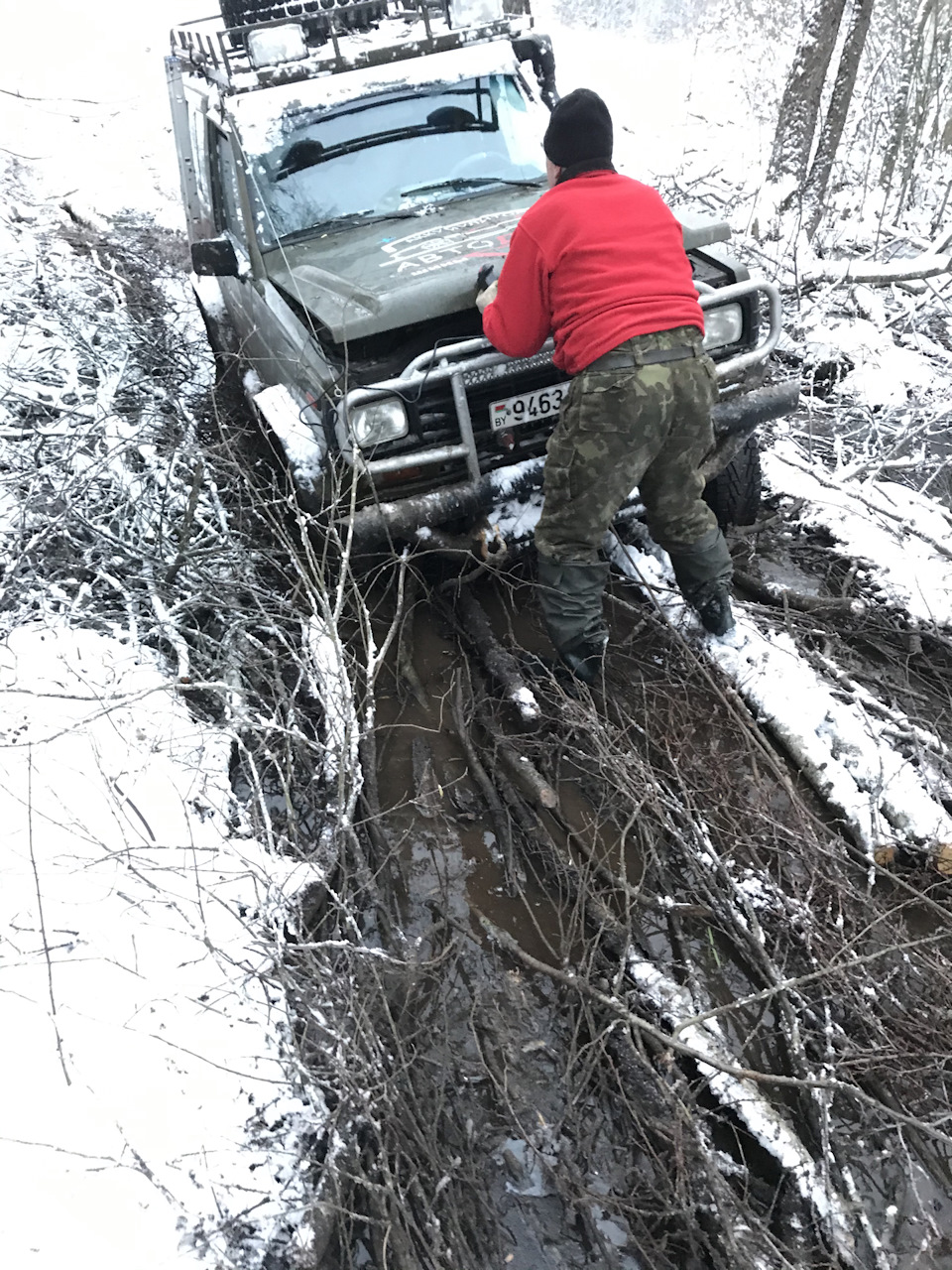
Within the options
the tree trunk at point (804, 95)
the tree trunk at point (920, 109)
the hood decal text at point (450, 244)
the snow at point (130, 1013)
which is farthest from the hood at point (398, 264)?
the tree trunk at point (920, 109)

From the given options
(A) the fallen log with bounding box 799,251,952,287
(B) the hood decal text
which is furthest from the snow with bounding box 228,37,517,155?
(A) the fallen log with bounding box 799,251,952,287

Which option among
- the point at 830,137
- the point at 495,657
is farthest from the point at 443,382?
the point at 830,137

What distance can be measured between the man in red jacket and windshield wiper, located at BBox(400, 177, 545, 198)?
3.85 feet

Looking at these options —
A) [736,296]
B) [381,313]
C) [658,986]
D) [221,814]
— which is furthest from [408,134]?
[658,986]

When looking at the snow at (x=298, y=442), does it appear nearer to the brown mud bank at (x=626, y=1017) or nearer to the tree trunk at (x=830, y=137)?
the brown mud bank at (x=626, y=1017)

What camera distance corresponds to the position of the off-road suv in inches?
127

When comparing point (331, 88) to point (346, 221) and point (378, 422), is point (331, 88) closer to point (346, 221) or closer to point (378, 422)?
point (346, 221)

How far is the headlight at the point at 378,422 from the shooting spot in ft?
10.3

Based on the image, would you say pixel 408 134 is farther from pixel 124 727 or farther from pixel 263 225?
pixel 124 727

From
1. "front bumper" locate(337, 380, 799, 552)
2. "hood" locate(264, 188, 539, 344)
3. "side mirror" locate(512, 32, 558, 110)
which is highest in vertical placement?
"side mirror" locate(512, 32, 558, 110)

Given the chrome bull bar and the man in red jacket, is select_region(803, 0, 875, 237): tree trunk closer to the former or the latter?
the chrome bull bar

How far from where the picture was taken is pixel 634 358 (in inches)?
111

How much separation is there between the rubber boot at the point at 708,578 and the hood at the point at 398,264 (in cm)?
127

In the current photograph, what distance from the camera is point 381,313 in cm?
312
